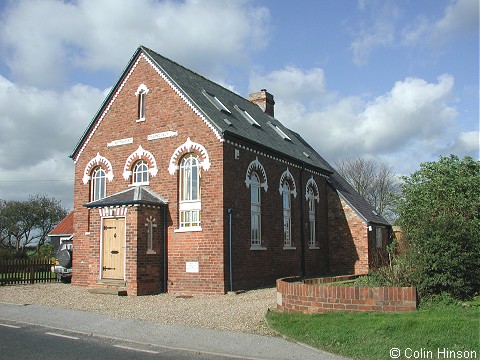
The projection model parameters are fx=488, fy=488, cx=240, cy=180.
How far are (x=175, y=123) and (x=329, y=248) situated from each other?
1211 cm

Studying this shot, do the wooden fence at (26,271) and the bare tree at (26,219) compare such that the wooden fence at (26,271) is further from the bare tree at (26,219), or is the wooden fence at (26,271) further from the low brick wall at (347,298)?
the bare tree at (26,219)

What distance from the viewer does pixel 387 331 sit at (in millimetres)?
9203

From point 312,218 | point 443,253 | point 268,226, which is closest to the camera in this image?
point 443,253

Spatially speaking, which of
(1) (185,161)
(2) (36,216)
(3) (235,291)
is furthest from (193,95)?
(2) (36,216)

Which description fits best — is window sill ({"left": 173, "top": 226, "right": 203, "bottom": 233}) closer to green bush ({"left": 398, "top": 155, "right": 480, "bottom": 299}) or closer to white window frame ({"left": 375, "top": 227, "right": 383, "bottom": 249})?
green bush ({"left": 398, "top": 155, "right": 480, "bottom": 299})

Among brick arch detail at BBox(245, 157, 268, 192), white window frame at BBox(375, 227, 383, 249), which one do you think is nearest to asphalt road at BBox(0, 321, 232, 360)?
brick arch detail at BBox(245, 157, 268, 192)

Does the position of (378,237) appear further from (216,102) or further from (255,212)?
(216,102)

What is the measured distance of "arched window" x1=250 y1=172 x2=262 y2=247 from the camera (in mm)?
20109

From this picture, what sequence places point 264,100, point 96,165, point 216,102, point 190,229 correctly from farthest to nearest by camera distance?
point 264,100 < point 216,102 < point 96,165 < point 190,229

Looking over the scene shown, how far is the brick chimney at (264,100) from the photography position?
31756 millimetres

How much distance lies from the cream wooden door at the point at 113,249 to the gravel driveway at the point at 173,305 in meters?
1.12

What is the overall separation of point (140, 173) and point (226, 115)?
4408 millimetres

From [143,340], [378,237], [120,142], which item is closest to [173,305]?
[143,340]

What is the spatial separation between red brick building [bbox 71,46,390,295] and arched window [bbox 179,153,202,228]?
39 mm
